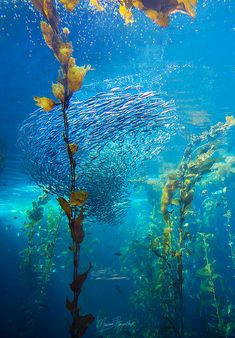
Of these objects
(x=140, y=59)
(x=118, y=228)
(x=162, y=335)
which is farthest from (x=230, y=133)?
(x=118, y=228)

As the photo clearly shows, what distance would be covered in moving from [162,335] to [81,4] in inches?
385

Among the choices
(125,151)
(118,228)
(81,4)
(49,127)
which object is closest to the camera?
(81,4)

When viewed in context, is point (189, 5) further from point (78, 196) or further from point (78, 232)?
point (78, 232)

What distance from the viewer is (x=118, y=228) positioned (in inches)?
1058

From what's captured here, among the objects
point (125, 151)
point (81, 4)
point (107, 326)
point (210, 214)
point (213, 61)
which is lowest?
point (107, 326)

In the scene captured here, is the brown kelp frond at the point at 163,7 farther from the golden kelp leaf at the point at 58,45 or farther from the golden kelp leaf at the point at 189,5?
the golden kelp leaf at the point at 58,45

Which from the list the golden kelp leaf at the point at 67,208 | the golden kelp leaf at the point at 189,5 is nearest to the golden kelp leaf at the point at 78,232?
the golden kelp leaf at the point at 67,208

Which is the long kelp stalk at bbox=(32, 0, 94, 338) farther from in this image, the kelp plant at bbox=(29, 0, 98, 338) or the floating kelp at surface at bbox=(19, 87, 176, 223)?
the floating kelp at surface at bbox=(19, 87, 176, 223)

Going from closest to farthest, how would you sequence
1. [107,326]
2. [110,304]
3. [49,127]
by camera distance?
[49,127] → [107,326] → [110,304]

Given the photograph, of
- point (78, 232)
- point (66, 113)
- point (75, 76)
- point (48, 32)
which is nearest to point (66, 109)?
point (66, 113)

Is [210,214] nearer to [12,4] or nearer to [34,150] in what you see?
[34,150]

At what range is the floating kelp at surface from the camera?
675 cm

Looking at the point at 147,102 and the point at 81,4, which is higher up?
the point at 81,4

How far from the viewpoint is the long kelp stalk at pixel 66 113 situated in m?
3.10
